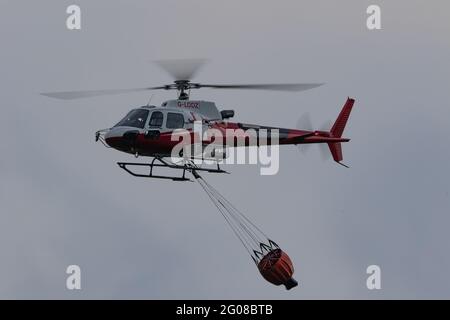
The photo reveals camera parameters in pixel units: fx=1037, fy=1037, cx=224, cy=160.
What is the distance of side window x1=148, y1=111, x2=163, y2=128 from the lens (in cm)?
2475

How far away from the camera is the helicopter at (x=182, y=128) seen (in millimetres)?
24547

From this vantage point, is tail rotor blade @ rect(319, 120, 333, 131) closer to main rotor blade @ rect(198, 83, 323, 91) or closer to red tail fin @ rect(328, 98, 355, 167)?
red tail fin @ rect(328, 98, 355, 167)

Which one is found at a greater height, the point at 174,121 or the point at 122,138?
the point at 174,121

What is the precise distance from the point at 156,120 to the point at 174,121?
0.43m

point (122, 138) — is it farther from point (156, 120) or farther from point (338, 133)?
point (338, 133)

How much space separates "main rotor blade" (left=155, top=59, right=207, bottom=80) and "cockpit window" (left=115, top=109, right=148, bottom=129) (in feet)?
4.40

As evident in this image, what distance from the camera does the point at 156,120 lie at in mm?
24828

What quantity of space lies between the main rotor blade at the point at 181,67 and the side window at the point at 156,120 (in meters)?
1.34

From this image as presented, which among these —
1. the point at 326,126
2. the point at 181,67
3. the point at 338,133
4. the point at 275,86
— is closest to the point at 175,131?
the point at 181,67

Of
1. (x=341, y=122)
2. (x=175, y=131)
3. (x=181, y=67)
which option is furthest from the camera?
(x=341, y=122)

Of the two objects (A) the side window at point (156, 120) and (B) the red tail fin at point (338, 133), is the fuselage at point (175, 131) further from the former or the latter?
(B) the red tail fin at point (338, 133)
